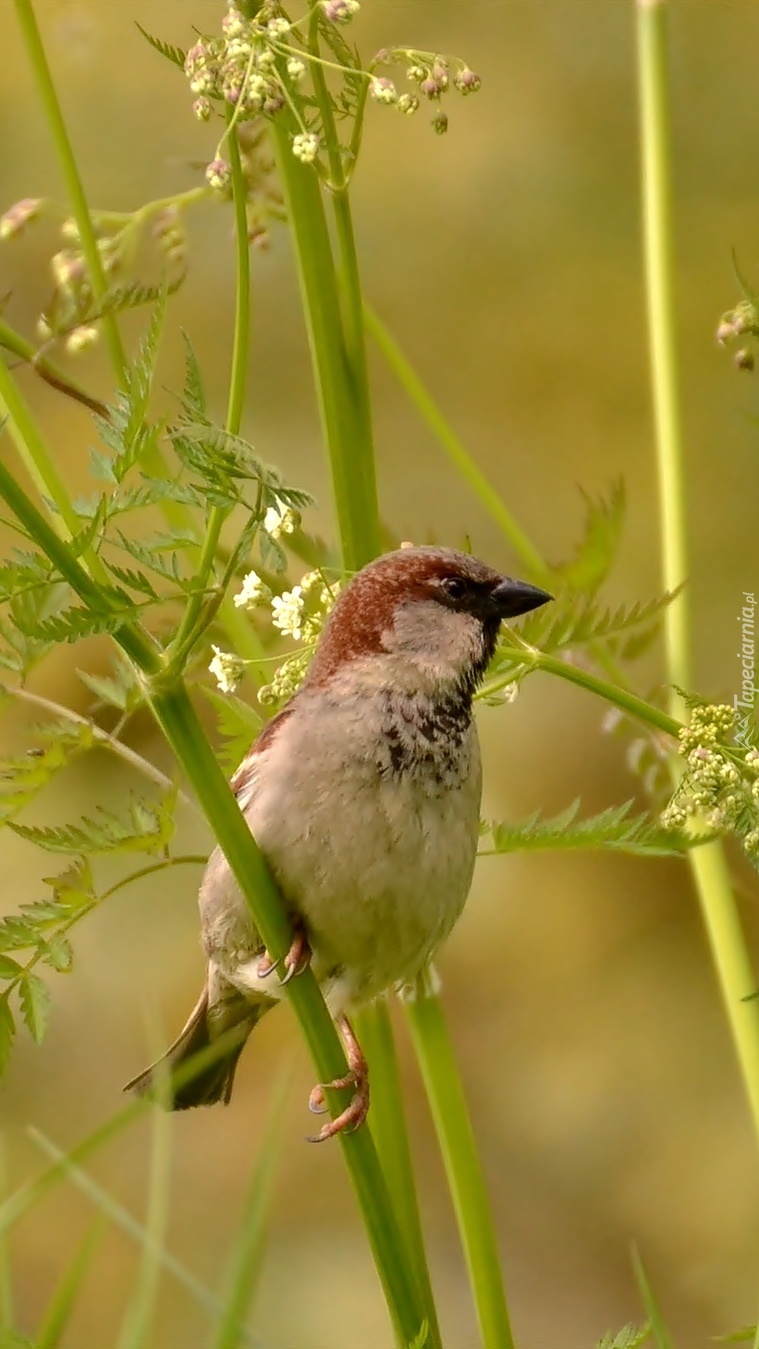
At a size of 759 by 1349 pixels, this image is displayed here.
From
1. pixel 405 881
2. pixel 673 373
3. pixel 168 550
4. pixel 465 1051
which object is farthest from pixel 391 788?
pixel 465 1051

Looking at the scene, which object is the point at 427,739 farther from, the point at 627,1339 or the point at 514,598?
the point at 627,1339

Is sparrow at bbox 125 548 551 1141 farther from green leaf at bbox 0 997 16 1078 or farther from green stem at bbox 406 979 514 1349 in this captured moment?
green leaf at bbox 0 997 16 1078

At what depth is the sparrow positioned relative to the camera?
115 centimetres

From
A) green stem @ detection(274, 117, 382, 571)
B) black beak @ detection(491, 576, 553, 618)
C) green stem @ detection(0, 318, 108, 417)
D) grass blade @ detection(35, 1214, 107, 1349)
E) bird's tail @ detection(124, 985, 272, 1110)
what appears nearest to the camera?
grass blade @ detection(35, 1214, 107, 1349)

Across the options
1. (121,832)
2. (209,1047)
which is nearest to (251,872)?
(121,832)

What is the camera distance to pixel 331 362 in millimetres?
1114

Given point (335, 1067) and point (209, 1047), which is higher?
point (209, 1047)

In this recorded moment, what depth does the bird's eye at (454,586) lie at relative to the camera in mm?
1253

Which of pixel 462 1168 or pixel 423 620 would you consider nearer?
pixel 462 1168

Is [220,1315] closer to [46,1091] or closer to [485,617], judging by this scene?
[485,617]

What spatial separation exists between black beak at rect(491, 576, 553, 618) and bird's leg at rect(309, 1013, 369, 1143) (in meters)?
0.39

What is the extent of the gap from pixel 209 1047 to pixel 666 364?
780 millimetres

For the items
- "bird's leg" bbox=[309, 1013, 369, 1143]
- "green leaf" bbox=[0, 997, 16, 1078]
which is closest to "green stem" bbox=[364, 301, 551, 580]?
"bird's leg" bbox=[309, 1013, 369, 1143]

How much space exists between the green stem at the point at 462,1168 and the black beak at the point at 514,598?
0.31m
